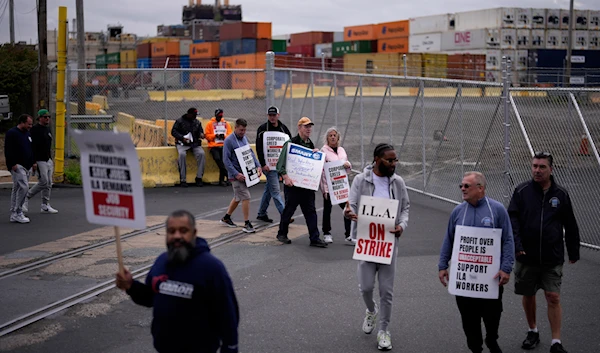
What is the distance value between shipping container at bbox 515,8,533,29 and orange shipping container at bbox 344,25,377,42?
1632 cm

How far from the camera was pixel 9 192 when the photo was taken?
1694cm

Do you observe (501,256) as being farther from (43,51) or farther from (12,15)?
(12,15)

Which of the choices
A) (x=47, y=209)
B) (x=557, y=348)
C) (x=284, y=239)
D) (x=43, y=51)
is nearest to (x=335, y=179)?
(x=284, y=239)

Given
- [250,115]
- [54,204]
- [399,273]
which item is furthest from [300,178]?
→ [250,115]

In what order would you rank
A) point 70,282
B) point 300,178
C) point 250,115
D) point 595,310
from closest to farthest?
1. point 595,310
2. point 70,282
3. point 300,178
4. point 250,115

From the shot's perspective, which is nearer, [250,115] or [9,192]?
[9,192]

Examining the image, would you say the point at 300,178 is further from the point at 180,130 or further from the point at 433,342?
the point at 180,130

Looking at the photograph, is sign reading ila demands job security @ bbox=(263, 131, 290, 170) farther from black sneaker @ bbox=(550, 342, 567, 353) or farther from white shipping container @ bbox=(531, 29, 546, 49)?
white shipping container @ bbox=(531, 29, 546, 49)

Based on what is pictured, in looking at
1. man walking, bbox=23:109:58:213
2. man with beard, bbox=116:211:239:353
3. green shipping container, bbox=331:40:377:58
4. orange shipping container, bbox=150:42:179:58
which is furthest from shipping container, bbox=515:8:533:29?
man with beard, bbox=116:211:239:353

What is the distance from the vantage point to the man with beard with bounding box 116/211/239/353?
4496mm

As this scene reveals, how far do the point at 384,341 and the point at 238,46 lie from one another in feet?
193

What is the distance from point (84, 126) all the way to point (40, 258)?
11592 millimetres

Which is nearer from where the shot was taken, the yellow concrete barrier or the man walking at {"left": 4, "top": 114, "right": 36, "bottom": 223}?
the man walking at {"left": 4, "top": 114, "right": 36, "bottom": 223}

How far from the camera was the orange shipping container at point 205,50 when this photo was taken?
69562 mm
